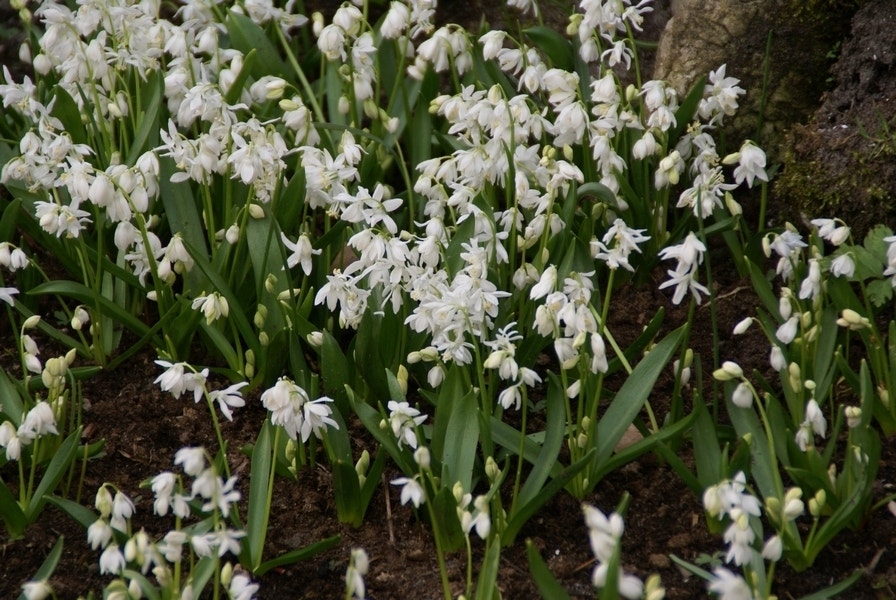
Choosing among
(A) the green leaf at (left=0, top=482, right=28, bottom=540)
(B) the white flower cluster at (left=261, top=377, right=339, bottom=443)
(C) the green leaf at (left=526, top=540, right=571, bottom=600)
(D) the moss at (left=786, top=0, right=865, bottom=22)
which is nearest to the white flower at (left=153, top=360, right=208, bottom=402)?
(B) the white flower cluster at (left=261, top=377, right=339, bottom=443)

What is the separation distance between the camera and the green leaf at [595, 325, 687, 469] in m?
2.89

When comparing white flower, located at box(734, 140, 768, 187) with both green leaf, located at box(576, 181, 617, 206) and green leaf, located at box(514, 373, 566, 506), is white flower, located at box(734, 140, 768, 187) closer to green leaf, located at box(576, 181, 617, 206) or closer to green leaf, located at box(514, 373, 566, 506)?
green leaf, located at box(576, 181, 617, 206)

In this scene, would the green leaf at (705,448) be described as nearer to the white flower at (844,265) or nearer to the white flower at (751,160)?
the white flower at (844,265)

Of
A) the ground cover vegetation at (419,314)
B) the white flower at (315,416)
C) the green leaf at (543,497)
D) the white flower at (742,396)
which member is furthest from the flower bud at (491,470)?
the white flower at (742,396)

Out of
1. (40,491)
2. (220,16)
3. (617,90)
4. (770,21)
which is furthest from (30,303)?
(770,21)

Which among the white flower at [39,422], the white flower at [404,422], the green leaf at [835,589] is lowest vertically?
the green leaf at [835,589]

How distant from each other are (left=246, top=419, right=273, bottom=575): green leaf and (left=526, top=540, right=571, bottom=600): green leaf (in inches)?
30.8

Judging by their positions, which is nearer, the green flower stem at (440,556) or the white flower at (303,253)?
the green flower stem at (440,556)

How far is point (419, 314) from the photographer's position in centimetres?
282

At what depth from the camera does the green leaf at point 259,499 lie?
8.81 feet

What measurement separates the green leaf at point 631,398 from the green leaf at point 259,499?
95 cm

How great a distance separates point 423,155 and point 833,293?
169 centimetres

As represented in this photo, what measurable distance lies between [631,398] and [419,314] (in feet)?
2.19

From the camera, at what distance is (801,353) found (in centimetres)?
293
